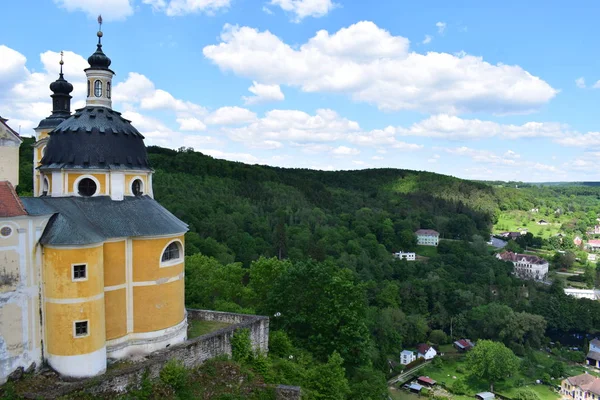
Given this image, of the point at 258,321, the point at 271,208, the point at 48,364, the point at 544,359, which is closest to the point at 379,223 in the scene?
the point at 271,208

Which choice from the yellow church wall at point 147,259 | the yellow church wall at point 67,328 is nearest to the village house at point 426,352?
the yellow church wall at point 147,259

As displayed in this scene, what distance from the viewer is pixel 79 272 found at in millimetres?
17078

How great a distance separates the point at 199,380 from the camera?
19.6 metres

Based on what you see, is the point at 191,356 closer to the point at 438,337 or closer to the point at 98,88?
the point at 98,88

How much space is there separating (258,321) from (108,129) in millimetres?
11554

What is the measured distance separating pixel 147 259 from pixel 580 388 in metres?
53.4

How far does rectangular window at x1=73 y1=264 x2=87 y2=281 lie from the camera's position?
55.7 ft

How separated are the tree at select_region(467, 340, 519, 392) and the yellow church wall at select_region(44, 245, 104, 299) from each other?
157 feet

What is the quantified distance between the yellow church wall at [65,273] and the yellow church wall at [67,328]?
434 millimetres

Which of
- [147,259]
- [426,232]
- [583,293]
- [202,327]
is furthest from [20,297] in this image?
[426,232]

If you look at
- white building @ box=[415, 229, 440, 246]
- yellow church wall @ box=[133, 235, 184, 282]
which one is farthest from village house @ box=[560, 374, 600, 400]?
white building @ box=[415, 229, 440, 246]

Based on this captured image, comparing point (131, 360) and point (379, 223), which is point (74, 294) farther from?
point (379, 223)

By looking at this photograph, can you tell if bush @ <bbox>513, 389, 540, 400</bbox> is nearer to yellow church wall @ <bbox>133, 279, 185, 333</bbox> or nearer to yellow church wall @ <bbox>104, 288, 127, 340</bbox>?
yellow church wall @ <bbox>133, 279, 185, 333</bbox>

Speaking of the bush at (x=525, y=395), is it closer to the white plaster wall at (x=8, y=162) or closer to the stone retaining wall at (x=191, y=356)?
the stone retaining wall at (x=191, y=356)
